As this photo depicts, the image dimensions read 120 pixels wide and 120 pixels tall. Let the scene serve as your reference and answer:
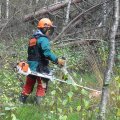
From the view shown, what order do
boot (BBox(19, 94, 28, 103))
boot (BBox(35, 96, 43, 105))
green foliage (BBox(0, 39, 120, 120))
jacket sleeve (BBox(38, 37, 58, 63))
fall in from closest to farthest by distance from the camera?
green foliage (BBox(0, 39, 120, 120)), boot (BBox(35, 96, 43, 105)), jacket sleeve (BBox(38, 37, 58, 63)), boot (BBox(19, 94, 28, 103))

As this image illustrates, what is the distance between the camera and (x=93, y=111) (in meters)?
6.16

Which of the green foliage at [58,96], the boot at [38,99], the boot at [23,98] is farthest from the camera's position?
the boot at [23,98]

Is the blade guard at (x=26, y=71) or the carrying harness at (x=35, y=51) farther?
the carrying harness at (x=35, y=51)

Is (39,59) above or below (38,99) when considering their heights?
above

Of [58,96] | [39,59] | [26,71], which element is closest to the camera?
[58,96]

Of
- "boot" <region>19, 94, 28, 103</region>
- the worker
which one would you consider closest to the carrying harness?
the worker

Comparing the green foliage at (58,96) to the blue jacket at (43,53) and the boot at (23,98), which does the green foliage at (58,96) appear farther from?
the blue jacket at (43,53)

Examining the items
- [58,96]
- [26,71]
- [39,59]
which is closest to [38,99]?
[26,71]

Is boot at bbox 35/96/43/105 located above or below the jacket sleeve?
below

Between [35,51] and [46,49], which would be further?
[35,51]

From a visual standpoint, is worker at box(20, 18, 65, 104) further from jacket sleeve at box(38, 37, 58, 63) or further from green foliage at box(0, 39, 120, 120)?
green foliage at box(0, 39, 120, 120)

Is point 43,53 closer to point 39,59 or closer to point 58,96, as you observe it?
point 39,59

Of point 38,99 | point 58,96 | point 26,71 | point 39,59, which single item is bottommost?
point 38,99

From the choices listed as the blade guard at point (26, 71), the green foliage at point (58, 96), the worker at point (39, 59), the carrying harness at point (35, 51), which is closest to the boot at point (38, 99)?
the worker at point (39, 59)
